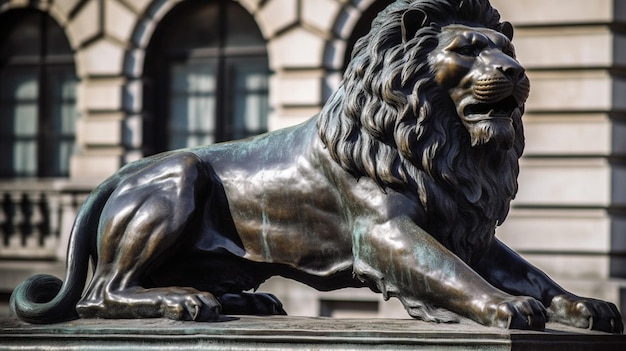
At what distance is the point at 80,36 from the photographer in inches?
749

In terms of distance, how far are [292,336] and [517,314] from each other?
3.05 feet

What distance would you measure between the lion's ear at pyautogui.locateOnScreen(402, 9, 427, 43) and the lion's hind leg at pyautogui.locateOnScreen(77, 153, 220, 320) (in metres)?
1.15

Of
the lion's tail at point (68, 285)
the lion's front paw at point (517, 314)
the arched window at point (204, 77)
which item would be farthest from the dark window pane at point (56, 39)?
the lion's front paw at point (517, 314)

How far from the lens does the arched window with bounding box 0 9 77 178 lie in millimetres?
19641

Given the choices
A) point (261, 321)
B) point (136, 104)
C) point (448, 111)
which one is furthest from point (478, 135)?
point (136, 104)

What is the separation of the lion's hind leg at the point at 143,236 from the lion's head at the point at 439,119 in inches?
28.1

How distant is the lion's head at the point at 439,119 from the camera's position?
5938mm

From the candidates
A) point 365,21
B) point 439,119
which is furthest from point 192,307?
point 365,21

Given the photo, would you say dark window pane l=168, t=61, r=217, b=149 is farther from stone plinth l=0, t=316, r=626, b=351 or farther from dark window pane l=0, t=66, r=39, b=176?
stone plinth l=0, t=316, r=626, b=351

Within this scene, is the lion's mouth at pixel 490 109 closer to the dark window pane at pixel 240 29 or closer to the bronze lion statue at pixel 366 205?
the bronze lion statue at pixel 366 205

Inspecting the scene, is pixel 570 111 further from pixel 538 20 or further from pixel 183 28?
pixel 183 28

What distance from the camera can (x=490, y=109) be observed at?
5.92m

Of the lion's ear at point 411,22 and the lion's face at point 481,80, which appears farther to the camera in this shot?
the lion's ear at point 411,22

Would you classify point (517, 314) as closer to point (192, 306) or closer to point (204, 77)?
point (192, 306)
